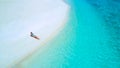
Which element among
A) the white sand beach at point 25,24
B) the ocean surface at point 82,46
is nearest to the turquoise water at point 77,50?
the ocean surface at point 82,46

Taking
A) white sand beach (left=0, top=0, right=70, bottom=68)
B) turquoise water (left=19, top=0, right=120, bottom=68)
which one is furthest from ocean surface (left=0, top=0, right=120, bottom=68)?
white sand beach (left=0, top=0, right=70, bottom=68)

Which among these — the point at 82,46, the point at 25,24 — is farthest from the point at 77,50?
the point at 25,24

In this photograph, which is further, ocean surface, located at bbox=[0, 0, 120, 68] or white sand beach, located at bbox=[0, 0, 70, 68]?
ocean surface, located at bbox=[0, 0, 120, 68]

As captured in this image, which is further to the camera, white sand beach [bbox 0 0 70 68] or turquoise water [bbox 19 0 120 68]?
turquoise water [bbox 19 0 120 68]

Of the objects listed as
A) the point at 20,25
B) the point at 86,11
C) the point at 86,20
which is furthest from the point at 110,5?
the point at 20,25

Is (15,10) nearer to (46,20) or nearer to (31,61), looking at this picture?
(46,20)

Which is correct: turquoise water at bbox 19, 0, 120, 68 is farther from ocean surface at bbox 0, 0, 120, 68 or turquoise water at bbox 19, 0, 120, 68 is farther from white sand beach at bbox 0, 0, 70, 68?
white sand beach at bbox 0, 0, 70, 68
